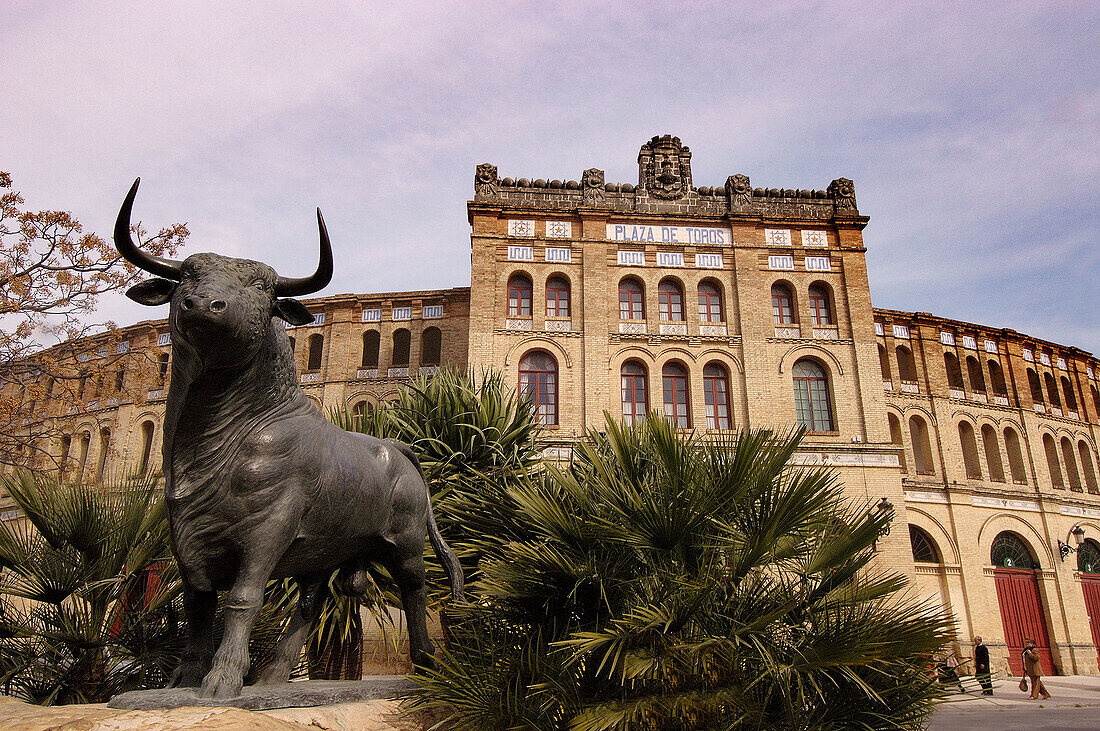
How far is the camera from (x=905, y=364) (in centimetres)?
2836

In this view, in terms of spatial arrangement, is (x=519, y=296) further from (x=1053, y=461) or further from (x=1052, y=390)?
(x=1052, y=390)

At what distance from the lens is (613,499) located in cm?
500

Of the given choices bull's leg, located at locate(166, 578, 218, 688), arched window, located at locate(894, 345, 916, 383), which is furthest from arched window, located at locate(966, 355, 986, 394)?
bull's leg, located at locate(166, 578, 218, 688)

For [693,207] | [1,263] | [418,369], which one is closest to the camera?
[1,263]

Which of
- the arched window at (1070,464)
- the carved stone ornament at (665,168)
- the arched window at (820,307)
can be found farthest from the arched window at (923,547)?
the carved stone ornament at (665,168)

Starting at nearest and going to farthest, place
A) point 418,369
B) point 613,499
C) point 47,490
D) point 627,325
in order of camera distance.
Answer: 1. point 613,499
2. point 47,490
3. point 627,325
4. point 418,369

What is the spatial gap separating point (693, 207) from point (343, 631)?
67.1ft

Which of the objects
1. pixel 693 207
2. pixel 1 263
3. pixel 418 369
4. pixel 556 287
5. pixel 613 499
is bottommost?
pixel 613 499

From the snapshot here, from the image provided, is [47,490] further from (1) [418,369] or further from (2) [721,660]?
(1) [418,369]

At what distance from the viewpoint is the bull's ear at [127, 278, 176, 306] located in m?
3.25

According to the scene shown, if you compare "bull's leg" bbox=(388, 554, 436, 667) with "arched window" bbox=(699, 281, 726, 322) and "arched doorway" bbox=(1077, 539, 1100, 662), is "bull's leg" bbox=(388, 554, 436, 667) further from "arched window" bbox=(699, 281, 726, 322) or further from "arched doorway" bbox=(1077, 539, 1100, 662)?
"arched doorway" bbox=(1077, 539, 1100, 662)

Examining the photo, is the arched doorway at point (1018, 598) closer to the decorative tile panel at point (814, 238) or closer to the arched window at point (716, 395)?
the arched window at point (716, 395)

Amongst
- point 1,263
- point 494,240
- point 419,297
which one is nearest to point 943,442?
point 494,240

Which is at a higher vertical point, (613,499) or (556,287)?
(556,287)
